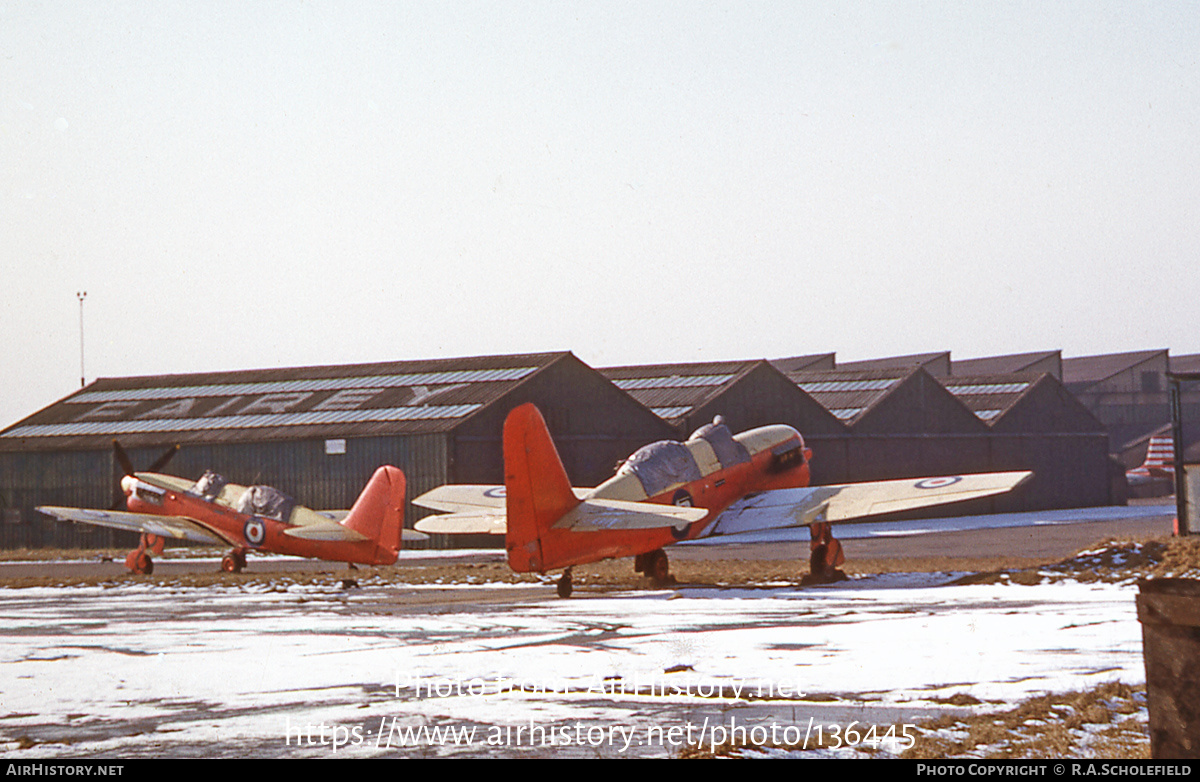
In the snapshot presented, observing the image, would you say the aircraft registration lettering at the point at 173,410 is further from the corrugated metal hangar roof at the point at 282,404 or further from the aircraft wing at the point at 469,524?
the aircraft wing at the point at 469,524

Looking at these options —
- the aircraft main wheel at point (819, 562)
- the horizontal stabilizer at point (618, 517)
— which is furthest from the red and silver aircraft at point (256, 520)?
the aircraft main wheel at point (819, 562)

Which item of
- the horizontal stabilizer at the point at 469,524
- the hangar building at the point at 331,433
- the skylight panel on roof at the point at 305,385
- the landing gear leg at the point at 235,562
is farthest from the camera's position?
the skylight panel on roof at the point at 305,385

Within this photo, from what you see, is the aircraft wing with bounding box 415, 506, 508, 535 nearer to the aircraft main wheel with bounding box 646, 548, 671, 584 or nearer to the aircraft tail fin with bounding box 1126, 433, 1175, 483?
the aircraft main wheel with bounding box 646, 548, 671, 584

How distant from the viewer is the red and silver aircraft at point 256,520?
952 inches

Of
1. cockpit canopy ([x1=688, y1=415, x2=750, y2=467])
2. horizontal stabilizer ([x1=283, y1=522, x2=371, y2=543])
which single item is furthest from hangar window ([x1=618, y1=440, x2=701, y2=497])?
horizontal stabilizer ([x1=283, y1=522, x2=371, y2=543])

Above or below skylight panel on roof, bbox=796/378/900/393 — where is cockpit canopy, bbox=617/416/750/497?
below

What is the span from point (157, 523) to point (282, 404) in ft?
56.1

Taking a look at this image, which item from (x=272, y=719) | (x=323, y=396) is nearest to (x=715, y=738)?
(x=272, y=719)

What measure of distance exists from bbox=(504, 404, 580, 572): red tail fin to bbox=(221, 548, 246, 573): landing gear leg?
38.3 ft

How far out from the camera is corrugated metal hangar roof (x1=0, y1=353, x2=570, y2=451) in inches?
1683

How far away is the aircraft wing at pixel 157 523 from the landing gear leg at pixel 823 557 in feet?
46.9

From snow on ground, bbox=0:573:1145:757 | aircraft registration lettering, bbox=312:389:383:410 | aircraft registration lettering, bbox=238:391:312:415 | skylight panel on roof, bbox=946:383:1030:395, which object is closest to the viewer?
snow on ground, bbox=0:573:1145:757

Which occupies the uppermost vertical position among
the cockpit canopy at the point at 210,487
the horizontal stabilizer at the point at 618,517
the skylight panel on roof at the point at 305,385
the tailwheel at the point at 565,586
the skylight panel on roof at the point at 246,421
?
the skylight panel on roof at the point at 305,385

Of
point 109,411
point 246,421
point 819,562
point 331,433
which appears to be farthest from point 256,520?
point 109,411
